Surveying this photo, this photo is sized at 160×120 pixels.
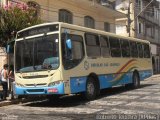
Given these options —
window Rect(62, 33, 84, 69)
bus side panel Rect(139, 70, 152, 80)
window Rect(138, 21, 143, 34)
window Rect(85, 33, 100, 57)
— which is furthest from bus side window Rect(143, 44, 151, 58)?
window Rect(138, 21, 143, 34)

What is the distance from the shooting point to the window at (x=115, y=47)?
58.6 feet

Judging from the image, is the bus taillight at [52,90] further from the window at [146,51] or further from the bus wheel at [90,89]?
the window at [146,51]

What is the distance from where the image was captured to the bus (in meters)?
13.7

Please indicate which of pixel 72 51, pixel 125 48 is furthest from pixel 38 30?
pixel 125 48

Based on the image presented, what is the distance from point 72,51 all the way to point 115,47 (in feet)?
14.6

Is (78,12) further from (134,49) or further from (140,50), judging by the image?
(134,49)

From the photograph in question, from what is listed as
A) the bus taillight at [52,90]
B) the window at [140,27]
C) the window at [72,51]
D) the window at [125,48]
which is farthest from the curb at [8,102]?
the window at [140,27]

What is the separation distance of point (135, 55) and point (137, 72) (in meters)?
1.08

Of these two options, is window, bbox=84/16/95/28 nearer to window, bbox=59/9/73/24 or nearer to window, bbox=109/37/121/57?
window, bbox=59/9/73/24

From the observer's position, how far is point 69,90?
1396 cm

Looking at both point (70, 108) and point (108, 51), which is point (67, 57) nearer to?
point (70, 108)

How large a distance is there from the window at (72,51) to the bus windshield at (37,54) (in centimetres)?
29

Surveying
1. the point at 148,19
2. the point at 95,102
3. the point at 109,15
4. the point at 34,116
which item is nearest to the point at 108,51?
the point at 95,102

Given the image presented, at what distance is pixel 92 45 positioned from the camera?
52.5 feet
